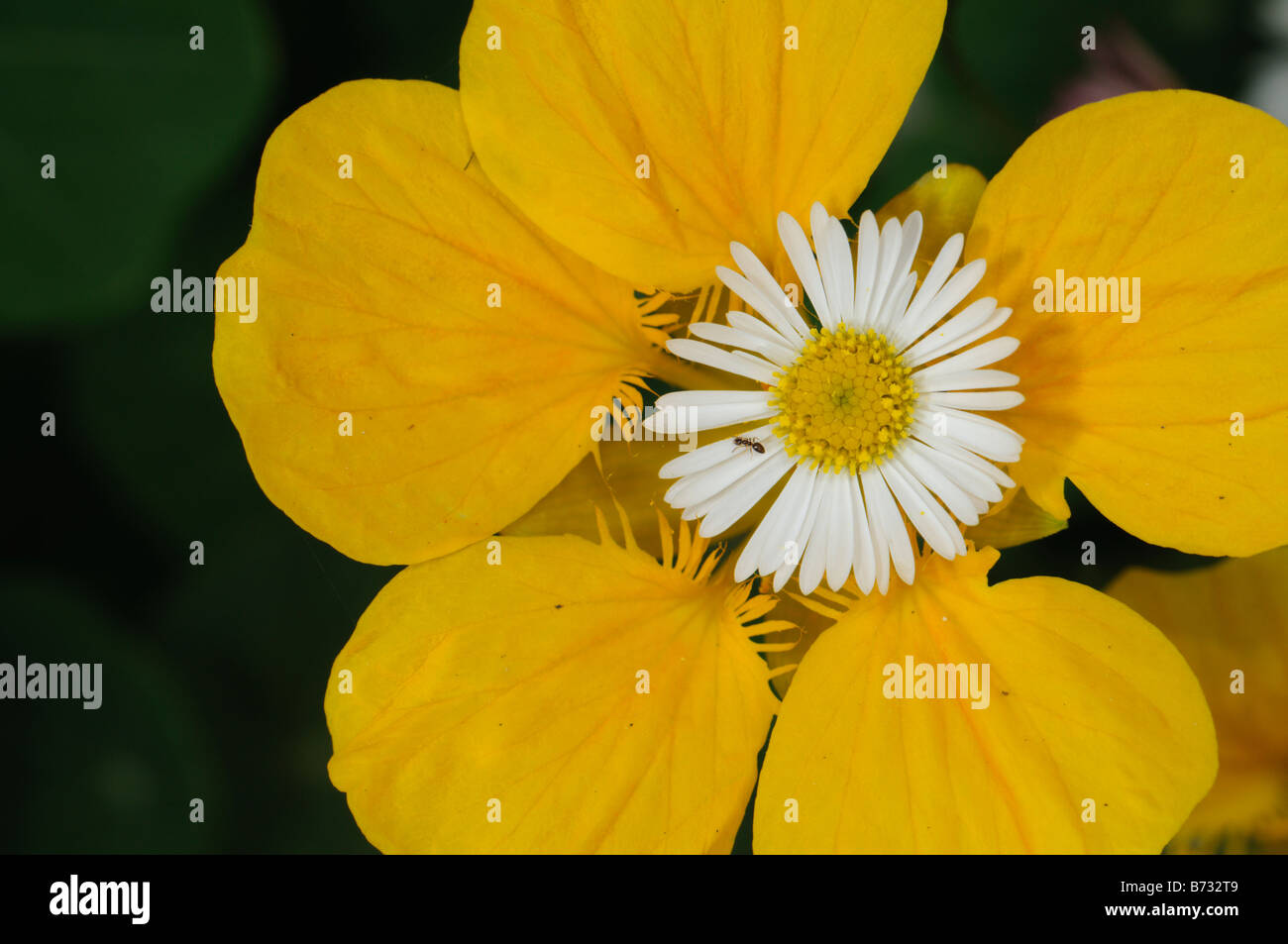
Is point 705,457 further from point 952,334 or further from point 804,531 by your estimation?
point 952,334

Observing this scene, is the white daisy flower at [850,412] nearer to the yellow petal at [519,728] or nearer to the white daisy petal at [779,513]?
the white daisy petal at [779,513]

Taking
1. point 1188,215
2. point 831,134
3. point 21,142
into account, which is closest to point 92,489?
point 21,142

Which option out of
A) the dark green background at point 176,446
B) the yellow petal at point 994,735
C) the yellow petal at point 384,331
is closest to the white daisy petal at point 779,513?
the yellow petal at point 994,735

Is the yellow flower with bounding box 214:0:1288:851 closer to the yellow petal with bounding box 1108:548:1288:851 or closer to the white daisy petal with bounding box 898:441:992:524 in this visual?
the white daisy petal with bounding box 898:441:992:524

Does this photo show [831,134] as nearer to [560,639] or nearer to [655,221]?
[655,221]

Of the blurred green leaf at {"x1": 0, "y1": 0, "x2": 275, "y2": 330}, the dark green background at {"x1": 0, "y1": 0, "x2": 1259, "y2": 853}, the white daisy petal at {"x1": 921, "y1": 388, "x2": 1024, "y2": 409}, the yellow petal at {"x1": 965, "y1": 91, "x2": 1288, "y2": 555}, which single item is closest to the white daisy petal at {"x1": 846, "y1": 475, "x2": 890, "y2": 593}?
the white daisy petal at {"x1": 921, "y1": 388, "x2": 1024, "y2": 409}

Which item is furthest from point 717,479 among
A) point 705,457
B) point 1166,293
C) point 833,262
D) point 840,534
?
point 1166,293
